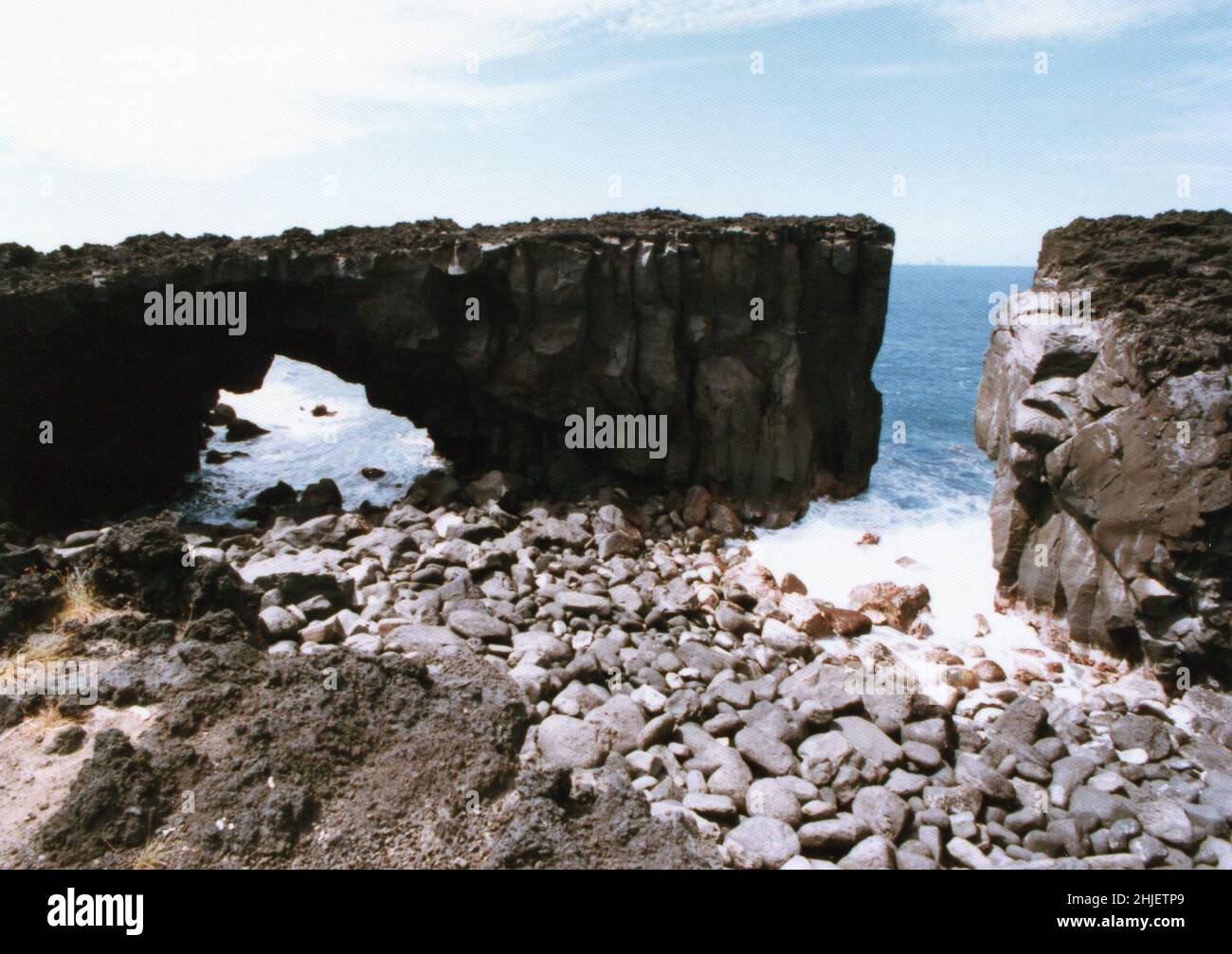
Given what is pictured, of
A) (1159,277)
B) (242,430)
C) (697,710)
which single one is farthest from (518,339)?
(1159,277)

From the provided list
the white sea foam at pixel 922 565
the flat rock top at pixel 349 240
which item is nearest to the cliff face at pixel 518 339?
the flat rock top at pixel 349 240

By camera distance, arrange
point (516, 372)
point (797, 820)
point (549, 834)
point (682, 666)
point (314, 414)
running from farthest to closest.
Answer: point (314, 414) < point (516, 372) < point (682, 666) < point (797, 820) < point (549, 834)

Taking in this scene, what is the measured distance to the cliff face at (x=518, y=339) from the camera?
21.4m

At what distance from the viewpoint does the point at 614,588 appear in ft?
58.8

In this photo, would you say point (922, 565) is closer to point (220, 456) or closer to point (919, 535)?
point (919, 535)

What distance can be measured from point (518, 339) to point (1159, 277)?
15.0 m

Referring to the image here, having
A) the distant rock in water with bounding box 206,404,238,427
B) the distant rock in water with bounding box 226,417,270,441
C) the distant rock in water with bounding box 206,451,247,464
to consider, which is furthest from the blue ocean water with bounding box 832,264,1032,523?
the distant rock in water with bounding box 206,404,238,427

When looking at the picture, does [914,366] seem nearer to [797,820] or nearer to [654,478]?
[654,478]

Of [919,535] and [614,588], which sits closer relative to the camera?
[614,588]

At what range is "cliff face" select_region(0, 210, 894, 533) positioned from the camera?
2144 cm

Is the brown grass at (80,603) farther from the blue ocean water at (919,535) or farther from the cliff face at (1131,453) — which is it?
the cliff face at (1131,453)

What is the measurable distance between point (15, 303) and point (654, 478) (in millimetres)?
16235
